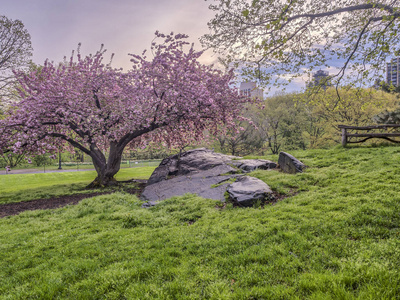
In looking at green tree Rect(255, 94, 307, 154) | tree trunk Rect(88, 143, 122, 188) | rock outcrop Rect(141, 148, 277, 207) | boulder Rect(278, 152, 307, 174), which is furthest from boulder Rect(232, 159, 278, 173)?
green tree Rect(255, 94, 307, 154)

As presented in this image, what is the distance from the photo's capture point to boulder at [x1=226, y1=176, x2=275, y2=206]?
909cm

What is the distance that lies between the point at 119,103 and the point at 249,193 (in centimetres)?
1354

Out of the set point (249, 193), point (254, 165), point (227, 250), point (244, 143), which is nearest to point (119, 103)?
point (254, 165)

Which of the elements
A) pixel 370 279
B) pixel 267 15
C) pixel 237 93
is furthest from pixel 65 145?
pixel 370 279

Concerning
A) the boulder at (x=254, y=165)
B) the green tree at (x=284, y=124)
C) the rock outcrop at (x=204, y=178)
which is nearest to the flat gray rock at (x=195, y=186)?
the rock outcrop at (x=204, y=178)

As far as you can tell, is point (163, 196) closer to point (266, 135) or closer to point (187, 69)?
point (187, 69)

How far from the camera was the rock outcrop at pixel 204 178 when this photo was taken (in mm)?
10000

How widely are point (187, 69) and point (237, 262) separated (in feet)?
50.2

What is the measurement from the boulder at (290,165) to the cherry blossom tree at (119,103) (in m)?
6.31

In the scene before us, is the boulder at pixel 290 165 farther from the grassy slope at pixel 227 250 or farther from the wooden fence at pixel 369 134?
the wooden fence at pixel 369 134

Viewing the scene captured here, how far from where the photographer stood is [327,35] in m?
10.1

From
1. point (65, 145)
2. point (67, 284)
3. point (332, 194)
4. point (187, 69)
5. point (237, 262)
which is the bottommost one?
point (67, 284)

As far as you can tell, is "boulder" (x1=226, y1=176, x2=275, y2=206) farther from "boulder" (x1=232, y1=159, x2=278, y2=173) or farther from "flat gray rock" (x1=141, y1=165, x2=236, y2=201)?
"boulder" (x1=232, y1=159, x2=278, y2=173)

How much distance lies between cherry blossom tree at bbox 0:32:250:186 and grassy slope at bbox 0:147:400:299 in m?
8.88
